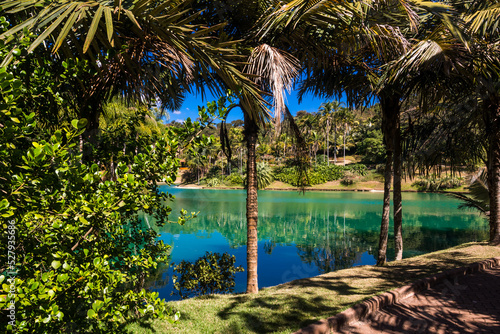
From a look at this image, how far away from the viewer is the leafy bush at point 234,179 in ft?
174

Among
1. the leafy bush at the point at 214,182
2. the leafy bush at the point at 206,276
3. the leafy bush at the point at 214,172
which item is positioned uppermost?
the leafy bush at the point at 214,172

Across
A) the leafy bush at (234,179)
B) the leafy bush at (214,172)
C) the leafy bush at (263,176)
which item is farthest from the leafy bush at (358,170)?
the leafy bush at (214,172)

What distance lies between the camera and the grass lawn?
383 centimetres

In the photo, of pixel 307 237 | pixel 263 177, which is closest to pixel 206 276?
pixel 307 237

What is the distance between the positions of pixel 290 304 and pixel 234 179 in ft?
161

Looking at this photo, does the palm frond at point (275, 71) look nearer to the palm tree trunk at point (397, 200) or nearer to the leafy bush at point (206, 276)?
the leafy bush at point (206, 276)

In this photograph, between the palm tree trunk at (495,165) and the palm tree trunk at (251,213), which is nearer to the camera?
the palm tree trunk at (251,213)

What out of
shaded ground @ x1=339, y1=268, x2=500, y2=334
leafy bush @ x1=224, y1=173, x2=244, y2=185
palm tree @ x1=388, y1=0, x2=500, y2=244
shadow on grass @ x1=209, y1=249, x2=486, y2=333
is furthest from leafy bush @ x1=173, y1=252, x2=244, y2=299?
leafy bush @ x1=224, y1=173, x2=244, y2=185

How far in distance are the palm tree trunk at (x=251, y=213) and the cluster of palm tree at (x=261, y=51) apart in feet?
0.06

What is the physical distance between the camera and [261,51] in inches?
185

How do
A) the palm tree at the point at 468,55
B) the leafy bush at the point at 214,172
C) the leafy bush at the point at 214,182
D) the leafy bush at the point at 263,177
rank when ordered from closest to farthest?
1. the palm tree at the point at 468,55
2. the leafy bush at the point at 263,177
3. the leafy bush at the point at 214,182
4. the leafy bush at the point at 214,172

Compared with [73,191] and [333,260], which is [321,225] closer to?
[333,260]

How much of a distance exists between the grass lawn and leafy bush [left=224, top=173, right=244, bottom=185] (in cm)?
4641

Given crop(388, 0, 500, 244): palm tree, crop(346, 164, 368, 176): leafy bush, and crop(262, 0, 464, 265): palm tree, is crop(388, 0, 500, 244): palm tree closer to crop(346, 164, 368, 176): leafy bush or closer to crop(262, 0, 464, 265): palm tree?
crop(262, 0, 464, 265): palm tree
